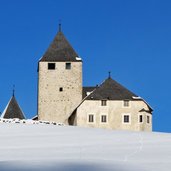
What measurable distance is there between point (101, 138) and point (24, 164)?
572 cm

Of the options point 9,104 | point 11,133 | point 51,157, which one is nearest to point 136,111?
point 9,104

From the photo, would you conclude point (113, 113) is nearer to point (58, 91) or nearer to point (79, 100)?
point (79, 100)

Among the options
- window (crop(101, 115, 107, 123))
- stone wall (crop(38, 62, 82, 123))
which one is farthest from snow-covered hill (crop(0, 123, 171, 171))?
stone wall (crop(38, 62, 82, 123))

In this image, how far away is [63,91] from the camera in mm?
65938

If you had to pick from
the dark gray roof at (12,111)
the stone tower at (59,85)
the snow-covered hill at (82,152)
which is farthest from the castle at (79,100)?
the snow-covered hill at (82,152)

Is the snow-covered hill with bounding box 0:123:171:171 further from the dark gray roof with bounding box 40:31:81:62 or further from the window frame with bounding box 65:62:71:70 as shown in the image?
the dark gray roof with bounding box 40:31:81:62

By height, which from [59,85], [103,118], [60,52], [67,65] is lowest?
[103,118]

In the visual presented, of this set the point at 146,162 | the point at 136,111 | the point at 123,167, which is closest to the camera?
the point at 123,167

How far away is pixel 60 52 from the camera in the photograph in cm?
6844

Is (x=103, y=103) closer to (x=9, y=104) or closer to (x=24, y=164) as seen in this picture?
(x=9, y=104)

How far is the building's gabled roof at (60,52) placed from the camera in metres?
67.6

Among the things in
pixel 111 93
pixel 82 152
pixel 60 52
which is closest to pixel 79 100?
pixel 111 93

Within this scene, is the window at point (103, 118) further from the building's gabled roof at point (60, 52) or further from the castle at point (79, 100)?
the building's gabled roof at point (60, 52)

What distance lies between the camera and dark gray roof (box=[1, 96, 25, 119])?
69.7 meters
